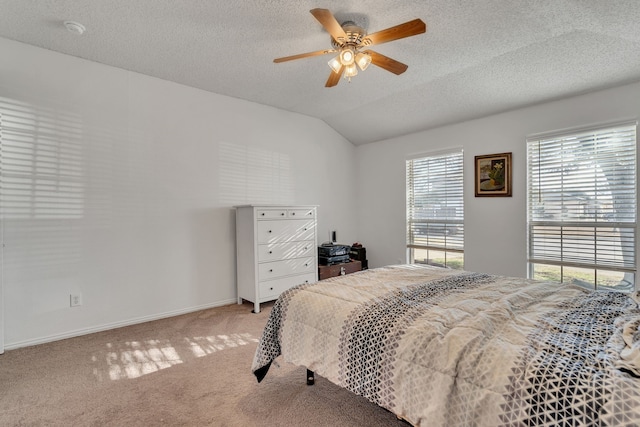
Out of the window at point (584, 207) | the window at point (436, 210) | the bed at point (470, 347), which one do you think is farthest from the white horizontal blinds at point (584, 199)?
the bed at point (470, 347)

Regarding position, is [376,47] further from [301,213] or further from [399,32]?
[301,213]

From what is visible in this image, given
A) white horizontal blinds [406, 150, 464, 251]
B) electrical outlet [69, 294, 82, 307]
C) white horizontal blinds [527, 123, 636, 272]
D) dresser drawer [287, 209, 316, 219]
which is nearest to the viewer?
electrical outlet [69, 294, 82, 307]

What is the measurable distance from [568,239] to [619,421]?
3.17m

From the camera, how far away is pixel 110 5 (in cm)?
225

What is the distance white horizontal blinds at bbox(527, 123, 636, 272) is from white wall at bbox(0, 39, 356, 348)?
3151 millimetres

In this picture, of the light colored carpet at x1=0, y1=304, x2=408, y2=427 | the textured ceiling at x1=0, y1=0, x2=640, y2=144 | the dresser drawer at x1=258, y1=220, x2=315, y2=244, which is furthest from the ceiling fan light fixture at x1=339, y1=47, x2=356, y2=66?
the light colored carpet at x1=0, y1=304, x2=408, y2=427

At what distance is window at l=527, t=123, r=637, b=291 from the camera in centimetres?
308

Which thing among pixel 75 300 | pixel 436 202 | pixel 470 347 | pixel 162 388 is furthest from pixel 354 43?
pixel 75 300

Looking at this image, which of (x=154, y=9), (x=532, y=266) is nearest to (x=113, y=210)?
(x=154, y=9)

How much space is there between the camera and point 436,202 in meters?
4.56

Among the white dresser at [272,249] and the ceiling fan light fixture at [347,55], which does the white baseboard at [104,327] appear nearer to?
the white dresser at [272,249]

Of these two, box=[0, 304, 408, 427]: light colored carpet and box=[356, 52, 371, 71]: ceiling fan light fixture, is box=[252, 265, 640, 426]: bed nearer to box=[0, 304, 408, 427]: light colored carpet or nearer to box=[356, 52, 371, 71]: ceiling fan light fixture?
box=[0, 304, 408, 427]: light colored carpet

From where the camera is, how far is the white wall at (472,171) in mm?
3281

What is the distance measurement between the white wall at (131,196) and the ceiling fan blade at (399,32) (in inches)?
91.2
